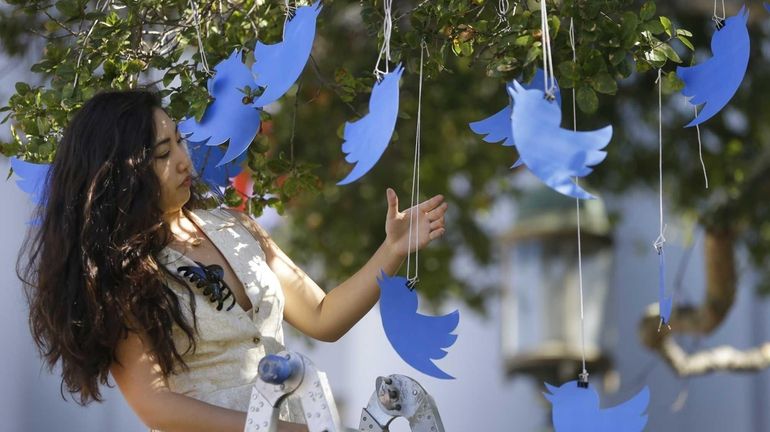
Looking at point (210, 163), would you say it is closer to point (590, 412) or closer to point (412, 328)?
point (412, 328)

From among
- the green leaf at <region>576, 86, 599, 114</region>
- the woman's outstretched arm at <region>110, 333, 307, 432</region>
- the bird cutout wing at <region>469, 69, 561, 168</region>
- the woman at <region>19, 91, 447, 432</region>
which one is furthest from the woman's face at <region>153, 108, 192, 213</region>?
the green leaf at <region>576, 86, 599, 114</region>

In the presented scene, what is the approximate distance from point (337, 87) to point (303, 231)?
3.06m

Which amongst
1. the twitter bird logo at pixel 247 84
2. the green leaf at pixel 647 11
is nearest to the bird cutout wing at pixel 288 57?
the twitter bird logo at pixel 247 84

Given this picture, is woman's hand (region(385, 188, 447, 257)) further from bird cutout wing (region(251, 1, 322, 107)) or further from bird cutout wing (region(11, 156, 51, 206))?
bird cutout wing (region(11, 156, 51, 206))

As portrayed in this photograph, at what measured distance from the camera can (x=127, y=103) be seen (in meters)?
2.07

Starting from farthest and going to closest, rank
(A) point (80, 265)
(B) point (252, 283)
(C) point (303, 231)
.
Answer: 1. (C) point (303, 231)
2. (B) point (252, 283)
3. (A) point (80, 265)

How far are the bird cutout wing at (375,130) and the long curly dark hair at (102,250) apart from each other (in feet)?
1.41

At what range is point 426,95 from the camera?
16.1 feet

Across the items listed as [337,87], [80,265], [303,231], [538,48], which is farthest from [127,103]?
[303,231]

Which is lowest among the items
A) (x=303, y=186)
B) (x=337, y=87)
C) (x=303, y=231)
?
(x=303, y=231)

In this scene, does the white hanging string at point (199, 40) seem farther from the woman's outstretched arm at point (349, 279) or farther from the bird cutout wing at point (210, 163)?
the woman's outstretched arm at point (349, 279)

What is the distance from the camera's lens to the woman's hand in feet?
7.00

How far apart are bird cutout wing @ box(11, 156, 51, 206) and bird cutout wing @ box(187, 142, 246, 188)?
26 centimetres

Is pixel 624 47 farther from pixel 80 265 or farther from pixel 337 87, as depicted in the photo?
pixel 80 265
